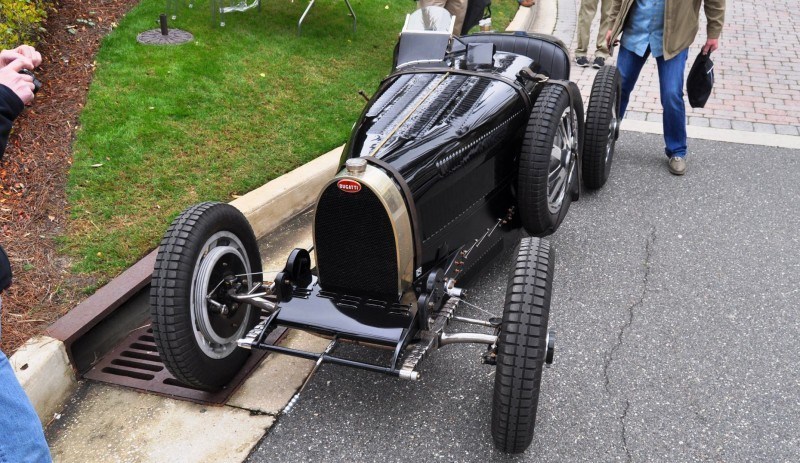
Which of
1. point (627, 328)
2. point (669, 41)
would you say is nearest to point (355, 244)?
point (627, 328)

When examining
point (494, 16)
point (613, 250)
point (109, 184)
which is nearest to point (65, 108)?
point (109, 184)

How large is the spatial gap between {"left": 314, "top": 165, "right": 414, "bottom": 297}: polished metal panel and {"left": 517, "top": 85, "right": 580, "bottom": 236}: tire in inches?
35.3

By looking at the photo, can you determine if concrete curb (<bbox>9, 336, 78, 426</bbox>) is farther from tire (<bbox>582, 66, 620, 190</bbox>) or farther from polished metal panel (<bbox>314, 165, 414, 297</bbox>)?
tire (<bbox>582, 66, 620, 190</bbox>)

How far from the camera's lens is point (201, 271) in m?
2.91

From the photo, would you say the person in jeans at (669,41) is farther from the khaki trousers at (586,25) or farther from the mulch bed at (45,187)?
the mulch bed at (45,187)

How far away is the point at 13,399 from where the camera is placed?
1.89 metres

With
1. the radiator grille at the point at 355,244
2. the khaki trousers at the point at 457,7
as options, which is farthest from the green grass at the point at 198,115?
the radiator grille at the point at 355,244

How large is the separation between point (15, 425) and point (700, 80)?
5220mm

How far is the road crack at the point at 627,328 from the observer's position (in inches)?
114

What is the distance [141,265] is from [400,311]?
156cm

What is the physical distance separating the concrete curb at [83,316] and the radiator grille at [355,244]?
112 centimetres

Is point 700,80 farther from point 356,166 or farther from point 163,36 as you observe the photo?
point 163,36

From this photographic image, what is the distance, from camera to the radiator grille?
9.36ft

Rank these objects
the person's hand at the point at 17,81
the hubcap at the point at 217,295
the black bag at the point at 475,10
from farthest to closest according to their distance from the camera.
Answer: the black bag at the point at 475,10
the hubcap at the point at 217,295
the person's hand at the point at 17,81
